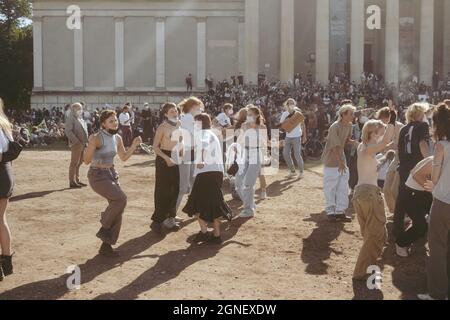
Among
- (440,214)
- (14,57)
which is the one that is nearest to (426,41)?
(14,57)

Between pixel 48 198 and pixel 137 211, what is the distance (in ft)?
8.35

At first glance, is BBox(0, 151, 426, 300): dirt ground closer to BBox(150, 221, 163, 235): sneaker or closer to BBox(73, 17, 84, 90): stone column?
BBox(150, 221, 163, 235): sneaker

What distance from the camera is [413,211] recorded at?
8500mm

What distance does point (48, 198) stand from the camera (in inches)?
536

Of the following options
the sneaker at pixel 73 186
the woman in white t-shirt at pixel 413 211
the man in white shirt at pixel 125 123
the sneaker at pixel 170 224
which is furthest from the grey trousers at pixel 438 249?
the man in white shirt at pixel 125 123

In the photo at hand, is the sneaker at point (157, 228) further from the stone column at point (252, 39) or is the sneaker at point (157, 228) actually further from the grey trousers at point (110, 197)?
the stone column at point (252, 39)

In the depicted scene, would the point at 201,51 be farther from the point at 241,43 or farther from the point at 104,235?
the point at 104,235

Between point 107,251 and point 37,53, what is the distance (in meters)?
43.3

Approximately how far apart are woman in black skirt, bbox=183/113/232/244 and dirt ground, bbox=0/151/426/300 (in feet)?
1.64

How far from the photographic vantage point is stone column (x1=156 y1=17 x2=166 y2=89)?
48.6 meters

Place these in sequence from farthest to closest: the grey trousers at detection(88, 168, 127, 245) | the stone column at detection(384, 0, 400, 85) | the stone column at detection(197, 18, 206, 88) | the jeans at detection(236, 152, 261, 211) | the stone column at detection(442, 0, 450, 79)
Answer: the stone column at detection(197, 18, 206, 88) < the stone column at detection(442, 0, 450, 79) < the stone column at detection(384, 0, 400, 85) < the jeans at detection(236, 152, 261, 211) < the grey trousers at detection(88, 168, 127, 245)

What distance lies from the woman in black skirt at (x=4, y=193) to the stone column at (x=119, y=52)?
1635 inches

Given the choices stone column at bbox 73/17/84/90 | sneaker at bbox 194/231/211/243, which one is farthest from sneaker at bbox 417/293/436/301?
stone column at bbox 73/17/84/90
